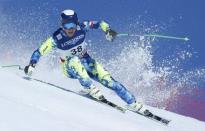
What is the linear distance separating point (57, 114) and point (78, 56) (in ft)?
7.60

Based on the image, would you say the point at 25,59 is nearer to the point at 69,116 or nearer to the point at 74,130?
the point at 69,116

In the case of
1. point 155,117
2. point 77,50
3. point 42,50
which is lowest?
point 155,117

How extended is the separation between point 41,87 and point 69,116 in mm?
1592

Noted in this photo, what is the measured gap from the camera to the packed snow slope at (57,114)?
477cm

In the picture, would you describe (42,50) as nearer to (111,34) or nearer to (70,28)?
(70,28)

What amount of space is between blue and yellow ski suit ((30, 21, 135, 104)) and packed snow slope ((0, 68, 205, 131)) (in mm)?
338

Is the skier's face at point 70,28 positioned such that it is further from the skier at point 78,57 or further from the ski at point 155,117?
the ski at point 155,117

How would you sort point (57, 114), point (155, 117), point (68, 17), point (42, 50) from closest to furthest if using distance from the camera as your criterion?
point (57, 114) → point (155, 117) → point (68, 17) → point (42, 50)

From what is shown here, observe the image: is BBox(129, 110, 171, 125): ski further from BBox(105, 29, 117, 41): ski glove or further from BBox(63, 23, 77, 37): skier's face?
BBox(63, 23, 77, 37): skier's face

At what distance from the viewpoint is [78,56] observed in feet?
25.9

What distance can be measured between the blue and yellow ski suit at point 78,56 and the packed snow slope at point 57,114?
0.34 m

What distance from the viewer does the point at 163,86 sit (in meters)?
11.7

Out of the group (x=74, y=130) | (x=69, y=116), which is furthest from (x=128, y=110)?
(x=74, y=130)

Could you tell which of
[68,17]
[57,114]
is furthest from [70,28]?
[57,114]
